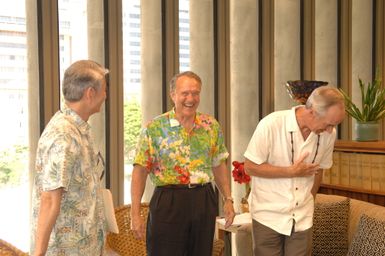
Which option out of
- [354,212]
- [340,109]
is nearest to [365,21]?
[354,212]

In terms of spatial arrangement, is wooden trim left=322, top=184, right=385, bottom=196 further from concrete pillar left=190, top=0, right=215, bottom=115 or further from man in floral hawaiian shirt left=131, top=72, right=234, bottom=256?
man in floral hawaiian shirt left=131, top=72, right=234, bottom=256

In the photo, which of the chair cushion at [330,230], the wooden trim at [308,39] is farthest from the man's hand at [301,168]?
the wooden trim at [308,39]

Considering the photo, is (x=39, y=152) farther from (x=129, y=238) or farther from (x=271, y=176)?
(x=129, y=238)

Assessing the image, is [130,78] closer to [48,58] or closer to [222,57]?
[48,58]

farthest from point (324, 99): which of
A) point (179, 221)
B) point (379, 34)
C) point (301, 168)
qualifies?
point (379, 34)

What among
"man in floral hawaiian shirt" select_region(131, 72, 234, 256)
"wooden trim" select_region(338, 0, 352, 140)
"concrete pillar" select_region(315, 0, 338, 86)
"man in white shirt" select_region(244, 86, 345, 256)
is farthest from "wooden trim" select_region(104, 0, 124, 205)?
"wooden trim" select_region(338, 0, 352, 140)

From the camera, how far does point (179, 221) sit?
2.52 m

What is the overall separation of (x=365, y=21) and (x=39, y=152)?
3468mm

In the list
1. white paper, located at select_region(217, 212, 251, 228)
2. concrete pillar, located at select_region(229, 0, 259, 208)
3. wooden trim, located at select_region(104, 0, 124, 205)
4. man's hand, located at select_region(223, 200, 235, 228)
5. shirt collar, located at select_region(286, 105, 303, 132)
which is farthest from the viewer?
concrete pillar, located at select_region(229, 0, 259, 208)

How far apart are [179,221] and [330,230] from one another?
1223mm

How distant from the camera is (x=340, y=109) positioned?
2414mm

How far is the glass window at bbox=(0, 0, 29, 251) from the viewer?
3400 millimetres

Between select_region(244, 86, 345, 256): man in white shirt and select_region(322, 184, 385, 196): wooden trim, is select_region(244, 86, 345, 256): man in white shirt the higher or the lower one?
the higher one

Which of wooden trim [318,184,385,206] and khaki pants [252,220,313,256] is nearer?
khaki pants [252,220,313,256]
